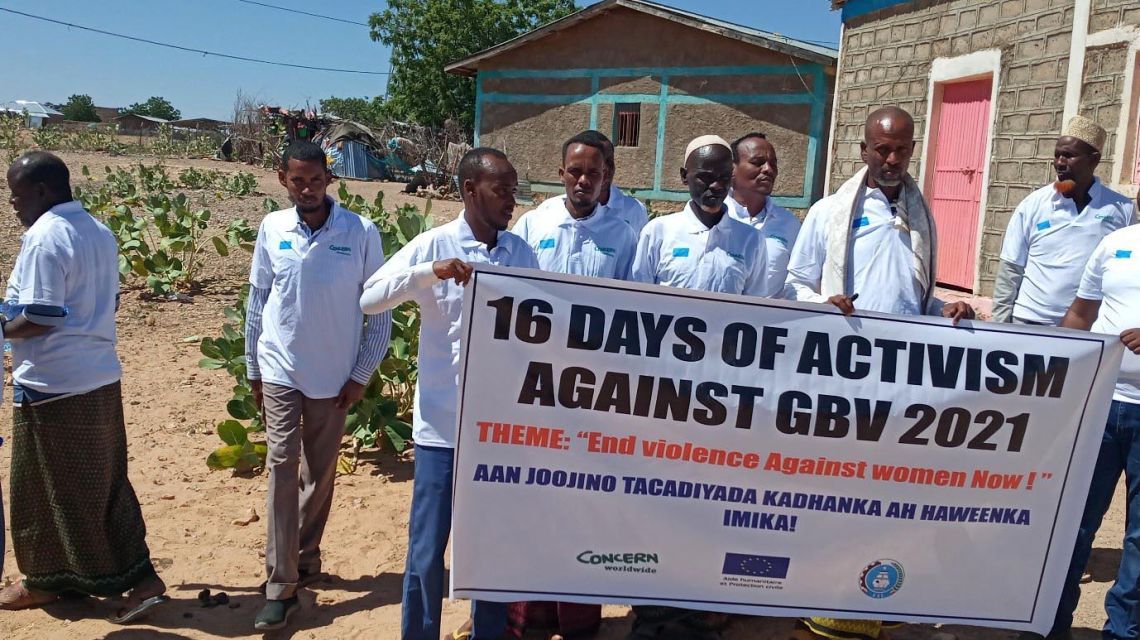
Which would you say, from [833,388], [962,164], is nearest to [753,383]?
[833,388]

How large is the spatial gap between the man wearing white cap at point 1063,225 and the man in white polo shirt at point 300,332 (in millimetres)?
3470

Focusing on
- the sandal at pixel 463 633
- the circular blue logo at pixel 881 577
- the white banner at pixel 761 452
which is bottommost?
the sandal at pixel 463 633

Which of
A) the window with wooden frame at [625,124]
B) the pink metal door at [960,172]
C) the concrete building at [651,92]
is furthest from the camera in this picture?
the window with wooden frame at [625,124]

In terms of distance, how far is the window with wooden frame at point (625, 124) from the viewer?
18.6 metres

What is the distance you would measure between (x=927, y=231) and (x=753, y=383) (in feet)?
3.30

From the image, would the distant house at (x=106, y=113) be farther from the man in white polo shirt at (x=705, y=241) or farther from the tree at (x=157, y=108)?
the man in white polo shirt at (x=705, y=241)

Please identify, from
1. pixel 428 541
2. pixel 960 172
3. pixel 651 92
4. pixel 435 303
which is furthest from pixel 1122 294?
pixel 651 92

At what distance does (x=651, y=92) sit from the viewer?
59.6ft

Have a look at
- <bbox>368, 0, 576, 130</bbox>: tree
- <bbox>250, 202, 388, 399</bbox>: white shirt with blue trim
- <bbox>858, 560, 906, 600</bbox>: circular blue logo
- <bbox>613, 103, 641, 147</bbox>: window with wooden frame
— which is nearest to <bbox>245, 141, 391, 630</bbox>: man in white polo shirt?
<bbox>250, 202, 388, 399</bbox>: white shirt with blue trim

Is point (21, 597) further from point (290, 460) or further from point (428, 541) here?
point (428, 541)

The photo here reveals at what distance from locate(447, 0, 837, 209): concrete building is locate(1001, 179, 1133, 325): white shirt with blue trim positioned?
1145 cm

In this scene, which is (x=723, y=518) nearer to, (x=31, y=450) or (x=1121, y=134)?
(x=31, y=450)

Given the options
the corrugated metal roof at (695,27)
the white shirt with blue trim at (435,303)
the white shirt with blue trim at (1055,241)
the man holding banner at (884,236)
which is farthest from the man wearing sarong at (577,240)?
the corrugated metal roof at (695,27)

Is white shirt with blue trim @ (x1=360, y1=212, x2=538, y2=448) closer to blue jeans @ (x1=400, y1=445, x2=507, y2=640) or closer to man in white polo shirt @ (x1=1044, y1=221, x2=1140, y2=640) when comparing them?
blue jeans @ (x1=400, y1=445, x2=507, y2=640)
